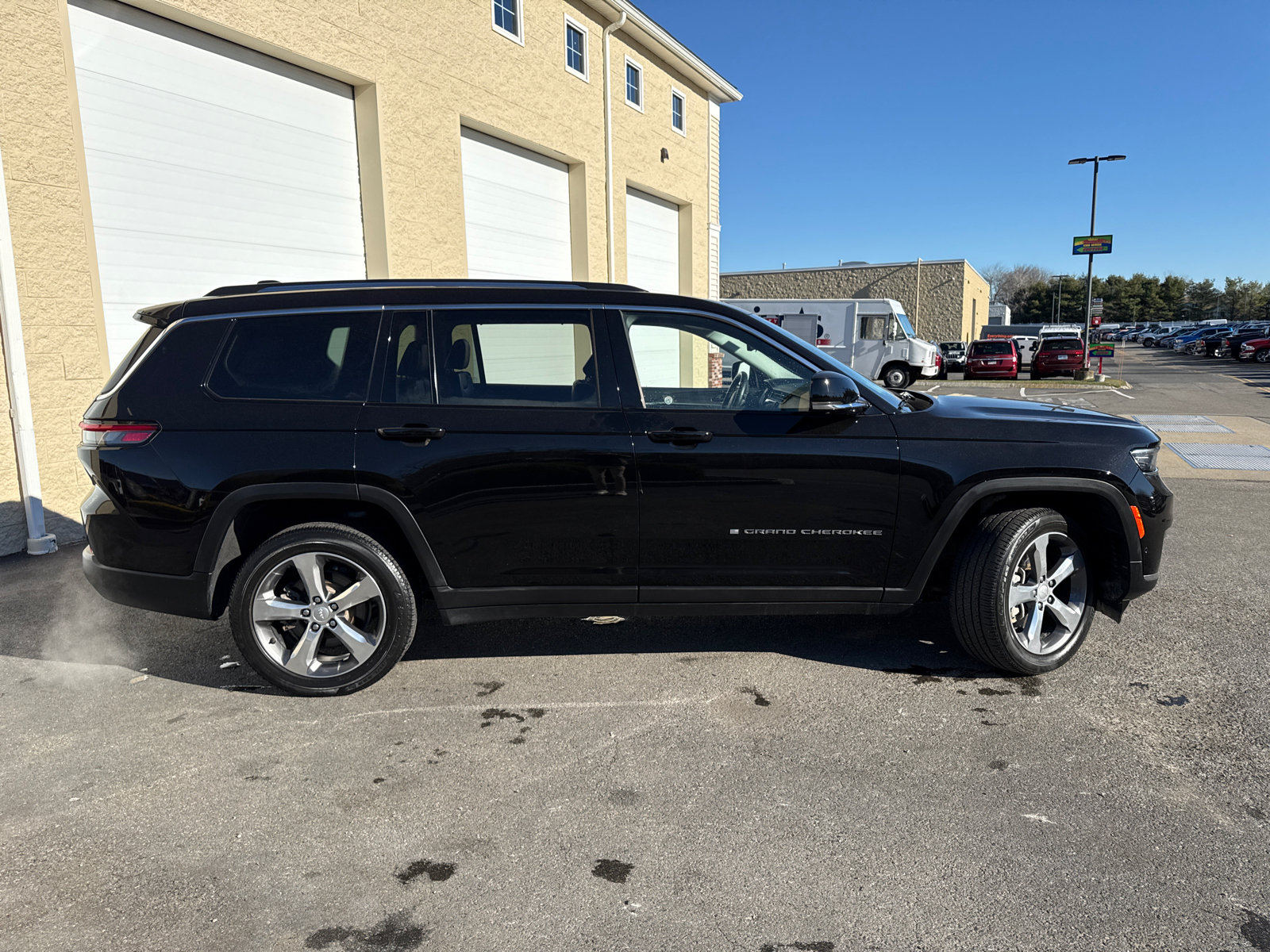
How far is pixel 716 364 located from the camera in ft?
13.1

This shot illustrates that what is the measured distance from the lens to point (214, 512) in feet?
12.3

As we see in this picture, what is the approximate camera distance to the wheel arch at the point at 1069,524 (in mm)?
3850

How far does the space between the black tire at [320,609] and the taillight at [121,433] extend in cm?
71

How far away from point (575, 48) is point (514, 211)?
3.33 m

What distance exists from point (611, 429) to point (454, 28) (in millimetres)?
9224

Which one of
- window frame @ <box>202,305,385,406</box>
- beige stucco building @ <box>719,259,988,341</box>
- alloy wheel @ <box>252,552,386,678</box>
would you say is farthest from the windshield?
beige stucco building @ <box>719,259,988,341</box>

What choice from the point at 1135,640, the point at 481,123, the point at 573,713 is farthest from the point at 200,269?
the point at 1135,640

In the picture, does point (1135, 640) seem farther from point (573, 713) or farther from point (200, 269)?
point (200, 269)

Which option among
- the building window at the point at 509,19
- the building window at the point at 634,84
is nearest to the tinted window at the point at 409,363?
the building window at the point at 509,19

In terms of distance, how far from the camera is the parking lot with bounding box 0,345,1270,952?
7.80 feet

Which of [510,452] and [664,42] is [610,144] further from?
[510,452]

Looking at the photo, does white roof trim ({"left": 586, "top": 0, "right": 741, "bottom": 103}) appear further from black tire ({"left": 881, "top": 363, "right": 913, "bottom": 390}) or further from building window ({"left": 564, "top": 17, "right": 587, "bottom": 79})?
black tire ({"left": 881, "top": 363, "right": 913, "bottom": 390})

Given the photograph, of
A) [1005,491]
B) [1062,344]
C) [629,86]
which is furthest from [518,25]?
[1062,344]

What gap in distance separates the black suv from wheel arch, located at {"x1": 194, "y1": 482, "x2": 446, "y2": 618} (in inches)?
0.5
